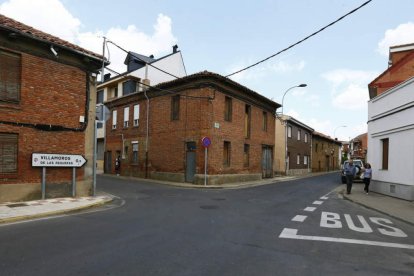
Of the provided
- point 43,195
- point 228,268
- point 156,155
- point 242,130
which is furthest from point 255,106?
point 228,268

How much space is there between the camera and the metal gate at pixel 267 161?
2709 centimetres

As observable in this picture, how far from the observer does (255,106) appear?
25.5m

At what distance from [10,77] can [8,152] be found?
2552 mm

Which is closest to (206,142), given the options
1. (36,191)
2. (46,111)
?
→ (46,111)

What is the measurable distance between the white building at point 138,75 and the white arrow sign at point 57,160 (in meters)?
15.7

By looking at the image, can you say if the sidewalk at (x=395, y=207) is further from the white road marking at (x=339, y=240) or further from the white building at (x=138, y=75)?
the white building at (x=138, y=75)

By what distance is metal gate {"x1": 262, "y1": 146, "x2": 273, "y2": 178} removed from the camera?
27.1 meters

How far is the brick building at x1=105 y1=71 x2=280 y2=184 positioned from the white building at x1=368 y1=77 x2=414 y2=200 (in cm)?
849

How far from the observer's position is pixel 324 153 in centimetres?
5088

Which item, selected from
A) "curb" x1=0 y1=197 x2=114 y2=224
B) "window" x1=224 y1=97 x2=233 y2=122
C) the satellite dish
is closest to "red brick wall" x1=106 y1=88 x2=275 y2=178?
"window" x1=224 y1=97 x2=233 y2=122

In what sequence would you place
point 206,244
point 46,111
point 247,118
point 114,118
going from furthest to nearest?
point 114,118 → point 247,118 → point 46,111 → point 206,244

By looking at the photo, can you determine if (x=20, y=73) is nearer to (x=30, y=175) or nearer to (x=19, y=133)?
(x=19, y=133)

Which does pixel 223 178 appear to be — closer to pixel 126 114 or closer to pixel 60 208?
pixel 126 114

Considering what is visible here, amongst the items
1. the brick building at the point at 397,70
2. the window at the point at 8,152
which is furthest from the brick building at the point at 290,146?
the window at the point at 8,152
